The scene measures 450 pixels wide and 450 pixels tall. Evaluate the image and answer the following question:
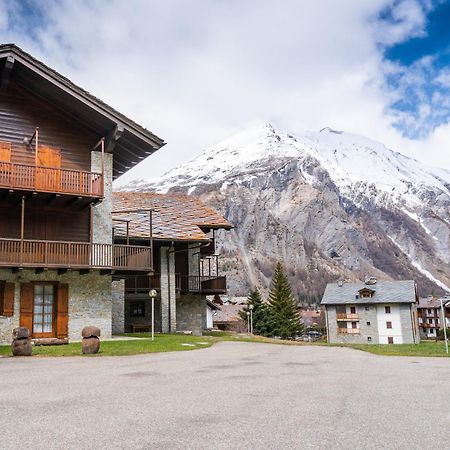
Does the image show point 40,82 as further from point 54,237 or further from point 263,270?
point 263,270

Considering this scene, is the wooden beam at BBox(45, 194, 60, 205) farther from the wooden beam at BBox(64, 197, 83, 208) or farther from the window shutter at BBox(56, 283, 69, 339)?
the window shutter at BBox(56, 283, 69, 339)

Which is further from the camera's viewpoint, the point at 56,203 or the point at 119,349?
the point at 56,203

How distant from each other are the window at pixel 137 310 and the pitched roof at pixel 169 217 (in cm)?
547

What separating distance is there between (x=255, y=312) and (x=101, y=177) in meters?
53.5

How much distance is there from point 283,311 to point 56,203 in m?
59.0

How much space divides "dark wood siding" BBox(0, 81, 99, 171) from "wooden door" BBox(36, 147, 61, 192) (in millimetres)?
280

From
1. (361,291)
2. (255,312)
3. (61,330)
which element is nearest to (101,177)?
(61,330)

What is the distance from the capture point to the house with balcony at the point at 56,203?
22.7m

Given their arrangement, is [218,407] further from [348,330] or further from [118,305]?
[348,330]

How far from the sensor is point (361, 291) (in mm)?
78250

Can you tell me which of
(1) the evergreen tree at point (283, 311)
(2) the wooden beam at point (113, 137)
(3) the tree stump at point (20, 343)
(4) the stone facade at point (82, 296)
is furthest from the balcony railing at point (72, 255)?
(1) the evergreen tree at point (283, 311)

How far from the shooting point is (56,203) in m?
24.4

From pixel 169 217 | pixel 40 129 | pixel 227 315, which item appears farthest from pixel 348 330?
pixel 40 129

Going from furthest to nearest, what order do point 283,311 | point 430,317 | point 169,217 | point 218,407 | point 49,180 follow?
1. point 430,317
2. point 283,311
3. point 169,217
4. point 49,180
5. point 218,407
